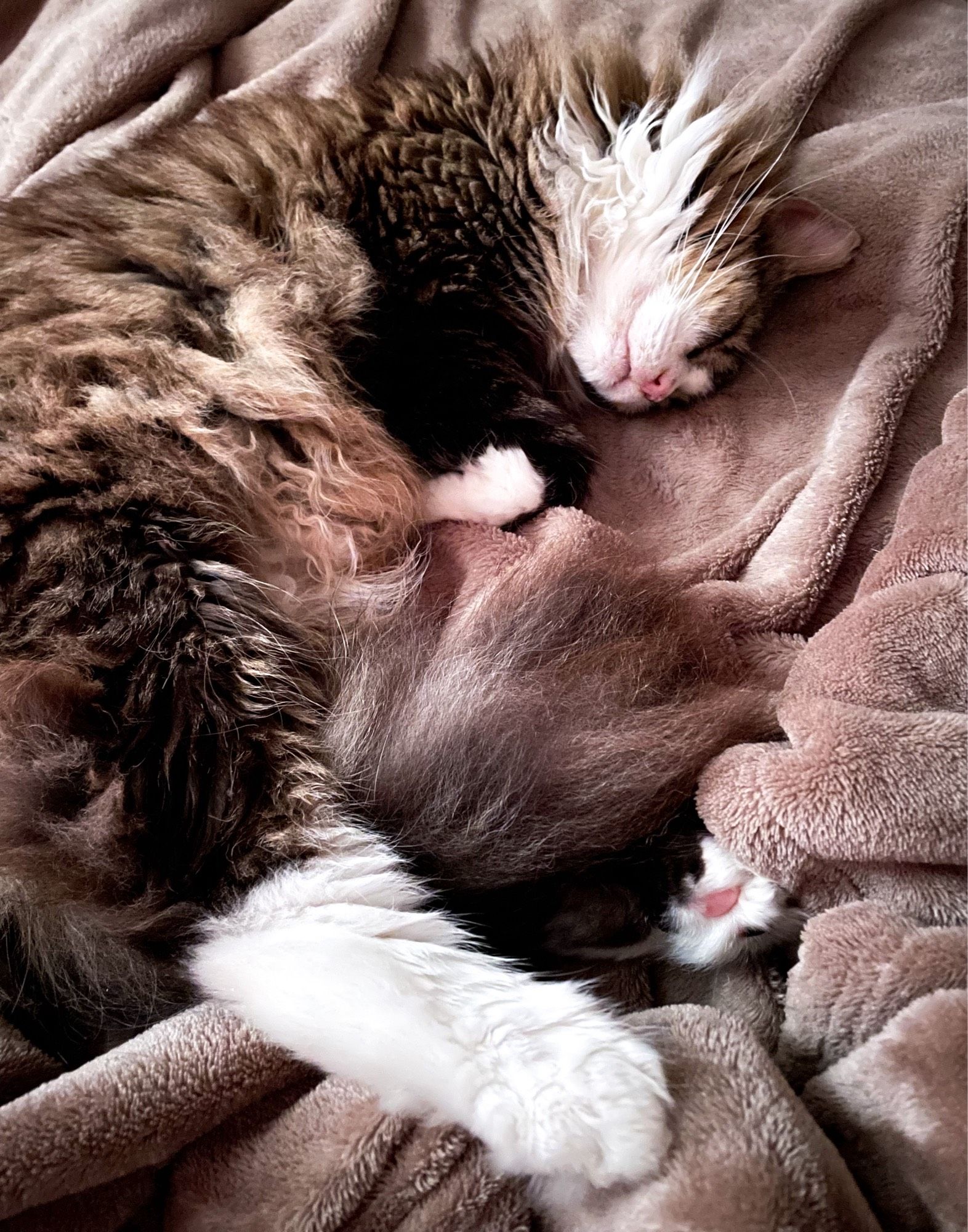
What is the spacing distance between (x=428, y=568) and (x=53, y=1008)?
78cm

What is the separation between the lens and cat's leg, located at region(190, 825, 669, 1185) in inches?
28.5

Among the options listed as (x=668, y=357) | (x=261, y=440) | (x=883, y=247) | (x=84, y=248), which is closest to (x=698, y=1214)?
(x=261, y=440)

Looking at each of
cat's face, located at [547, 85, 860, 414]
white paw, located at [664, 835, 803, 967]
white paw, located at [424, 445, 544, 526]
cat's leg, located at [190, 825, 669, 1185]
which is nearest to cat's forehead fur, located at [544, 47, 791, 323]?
cat's face, located at [547, 85, 860, 414]

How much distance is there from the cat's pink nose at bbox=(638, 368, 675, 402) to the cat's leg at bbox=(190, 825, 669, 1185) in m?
0.97

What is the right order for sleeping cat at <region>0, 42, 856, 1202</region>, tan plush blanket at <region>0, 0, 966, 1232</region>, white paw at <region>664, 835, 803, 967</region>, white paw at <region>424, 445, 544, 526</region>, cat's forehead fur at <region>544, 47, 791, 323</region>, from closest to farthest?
tan plush blanket at <region>0, 0, 966, 1232</region>, sleeping cat at <region>0, 42, 856, 1202</region>, white paw at <region>664, 835, 803, 967</region>, white paw at <region>424, 445, 544, 526</region>, cat's forehead fur at <region>544, 47, 791, 323</region>

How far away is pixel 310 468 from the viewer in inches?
49.5

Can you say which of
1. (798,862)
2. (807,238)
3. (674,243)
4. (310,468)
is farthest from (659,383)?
(798,862)

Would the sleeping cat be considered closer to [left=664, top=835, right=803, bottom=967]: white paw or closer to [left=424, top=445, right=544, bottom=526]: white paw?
[left=424, top=445, right=544, bottom=526]: white paw

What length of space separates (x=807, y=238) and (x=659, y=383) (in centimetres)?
41

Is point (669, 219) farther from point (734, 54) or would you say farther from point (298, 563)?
point (298, 563)

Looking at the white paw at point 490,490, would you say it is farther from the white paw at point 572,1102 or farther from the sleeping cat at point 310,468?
the white paw at point 572,1102

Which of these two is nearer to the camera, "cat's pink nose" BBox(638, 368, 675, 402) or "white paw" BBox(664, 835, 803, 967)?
"white paw" BBox(664, 835, 803, 967)

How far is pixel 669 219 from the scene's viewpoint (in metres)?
1.49

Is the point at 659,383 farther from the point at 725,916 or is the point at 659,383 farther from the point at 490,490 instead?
the point at 725,916
